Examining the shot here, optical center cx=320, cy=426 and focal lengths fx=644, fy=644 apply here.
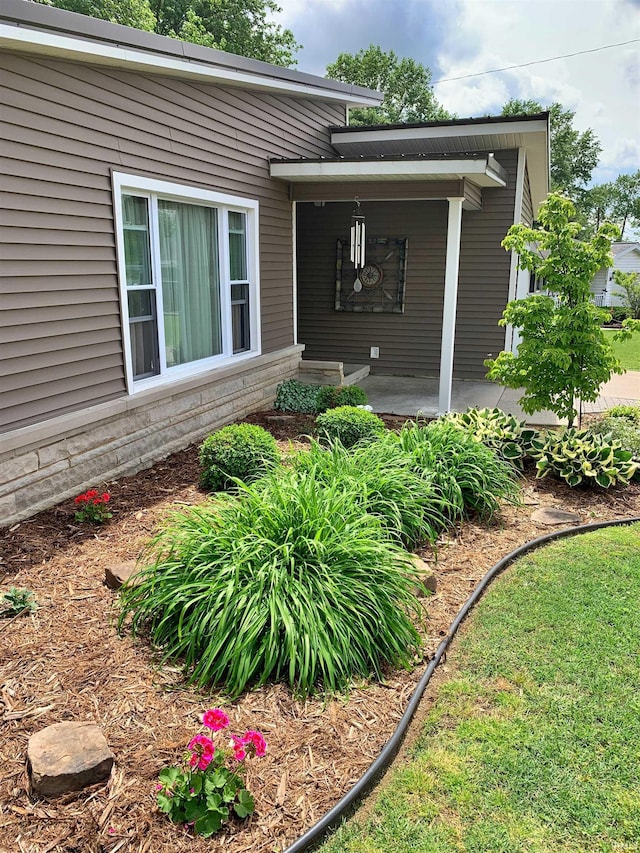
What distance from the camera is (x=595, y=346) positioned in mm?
6074

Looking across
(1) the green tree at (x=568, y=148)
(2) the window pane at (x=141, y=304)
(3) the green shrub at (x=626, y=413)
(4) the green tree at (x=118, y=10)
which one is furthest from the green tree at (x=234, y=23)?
(3) the green shrub at (x=626, y=413)

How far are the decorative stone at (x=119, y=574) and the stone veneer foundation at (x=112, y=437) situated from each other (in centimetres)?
113

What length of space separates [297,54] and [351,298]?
2476 centimetres

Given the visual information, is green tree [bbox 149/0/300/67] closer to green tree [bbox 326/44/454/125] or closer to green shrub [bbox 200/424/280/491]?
green tree [bbox 326/44/454/125]

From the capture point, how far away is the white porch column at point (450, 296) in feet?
24.8

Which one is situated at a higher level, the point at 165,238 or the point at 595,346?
the point at 165,238

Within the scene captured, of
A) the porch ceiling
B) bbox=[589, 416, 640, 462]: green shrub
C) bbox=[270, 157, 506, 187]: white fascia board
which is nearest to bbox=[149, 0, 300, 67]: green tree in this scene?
the porch ceiling

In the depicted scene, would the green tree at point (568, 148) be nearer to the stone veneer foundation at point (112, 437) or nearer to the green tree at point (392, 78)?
the green tree at point (392, 78)

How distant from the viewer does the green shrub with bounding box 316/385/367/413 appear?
811cm

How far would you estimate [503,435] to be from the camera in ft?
20.0

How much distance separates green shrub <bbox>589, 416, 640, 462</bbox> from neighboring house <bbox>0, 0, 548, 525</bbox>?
197 cm

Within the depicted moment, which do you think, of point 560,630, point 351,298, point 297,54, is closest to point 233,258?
point 351,298

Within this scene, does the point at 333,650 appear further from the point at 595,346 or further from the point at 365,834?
the point at 595,346

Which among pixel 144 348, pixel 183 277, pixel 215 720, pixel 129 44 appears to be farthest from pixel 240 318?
pixel 215 720
